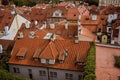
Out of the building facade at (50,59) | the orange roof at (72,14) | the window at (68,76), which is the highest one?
the orange roof at (72,14)

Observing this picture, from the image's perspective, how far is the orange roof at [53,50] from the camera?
3142 cm

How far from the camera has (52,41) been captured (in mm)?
33781

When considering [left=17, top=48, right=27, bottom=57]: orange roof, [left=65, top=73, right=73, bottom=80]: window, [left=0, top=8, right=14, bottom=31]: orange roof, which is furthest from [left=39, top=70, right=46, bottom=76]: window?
[left=0, top=8, right=14, bottom=31]: orange roof

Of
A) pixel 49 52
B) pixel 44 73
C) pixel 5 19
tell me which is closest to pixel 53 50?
pixel 49 52

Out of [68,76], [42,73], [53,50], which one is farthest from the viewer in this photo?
[42,73]

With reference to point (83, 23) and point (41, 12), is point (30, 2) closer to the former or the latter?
point (41, 12)

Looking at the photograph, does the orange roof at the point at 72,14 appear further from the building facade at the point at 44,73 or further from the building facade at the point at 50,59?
the building facade at the point at 44,73

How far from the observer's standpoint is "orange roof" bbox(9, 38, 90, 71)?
103 ft

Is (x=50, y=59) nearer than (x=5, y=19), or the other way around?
(x=50, y=59)

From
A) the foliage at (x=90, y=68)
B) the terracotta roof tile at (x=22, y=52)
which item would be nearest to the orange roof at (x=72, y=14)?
the terracotta roof tile at (x=22, y=52)

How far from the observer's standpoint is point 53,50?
1275 inches

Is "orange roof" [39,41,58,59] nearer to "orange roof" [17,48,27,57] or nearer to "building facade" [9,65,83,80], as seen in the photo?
"building facade" [9,65,83,80]

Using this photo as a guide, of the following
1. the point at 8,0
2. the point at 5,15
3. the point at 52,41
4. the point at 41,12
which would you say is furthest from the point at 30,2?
the point at 52,41

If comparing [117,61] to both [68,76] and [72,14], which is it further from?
[72,14]
